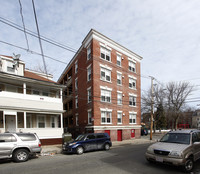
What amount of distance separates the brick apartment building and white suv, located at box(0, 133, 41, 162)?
33.4ft

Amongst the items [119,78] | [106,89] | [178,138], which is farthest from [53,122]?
[178,138]

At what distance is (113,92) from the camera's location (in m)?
23.0

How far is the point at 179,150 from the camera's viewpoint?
6.60 m

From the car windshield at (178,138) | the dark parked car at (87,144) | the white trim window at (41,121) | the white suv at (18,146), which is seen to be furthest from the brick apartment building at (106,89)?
the car windshield at (178,138)

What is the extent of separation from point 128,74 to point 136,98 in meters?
4.47

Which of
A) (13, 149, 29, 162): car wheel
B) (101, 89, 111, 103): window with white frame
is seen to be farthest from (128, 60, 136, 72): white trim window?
(13, 149, 29, 162): car wheel

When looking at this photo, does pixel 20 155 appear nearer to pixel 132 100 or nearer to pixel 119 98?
pixel 119 98

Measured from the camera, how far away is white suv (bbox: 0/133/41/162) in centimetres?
923

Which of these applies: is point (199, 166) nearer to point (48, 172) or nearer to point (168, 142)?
point (168, 142)

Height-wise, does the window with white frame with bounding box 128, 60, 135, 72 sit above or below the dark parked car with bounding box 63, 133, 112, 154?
above

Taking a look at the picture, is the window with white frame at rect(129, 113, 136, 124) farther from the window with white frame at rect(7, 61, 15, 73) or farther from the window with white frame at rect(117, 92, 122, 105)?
the window with white frame at rect(7, 61, 15, 73)

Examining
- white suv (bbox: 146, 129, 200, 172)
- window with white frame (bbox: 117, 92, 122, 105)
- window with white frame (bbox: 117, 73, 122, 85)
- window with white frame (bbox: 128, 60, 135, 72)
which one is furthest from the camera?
window with white frame (bbox: 128, 60, 135, 72)

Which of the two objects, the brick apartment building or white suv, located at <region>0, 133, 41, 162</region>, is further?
the brick apartment building

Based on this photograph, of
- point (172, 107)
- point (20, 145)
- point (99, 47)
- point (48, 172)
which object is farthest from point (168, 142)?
point (172, 107)
